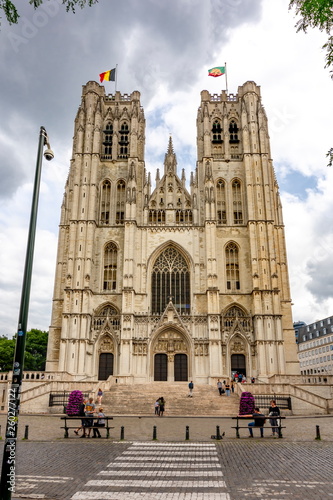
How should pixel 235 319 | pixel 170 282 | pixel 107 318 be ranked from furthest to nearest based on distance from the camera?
1. pixel 170 282
2. pixel 235 319
3. pixel 107 318

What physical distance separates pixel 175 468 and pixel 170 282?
3300 cm

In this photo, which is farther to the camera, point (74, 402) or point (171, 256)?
point (171, 256)

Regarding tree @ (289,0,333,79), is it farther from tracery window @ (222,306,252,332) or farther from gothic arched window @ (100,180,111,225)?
gothic arched window @ (100,180,111,225)

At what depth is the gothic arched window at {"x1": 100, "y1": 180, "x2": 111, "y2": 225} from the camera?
1801 inches

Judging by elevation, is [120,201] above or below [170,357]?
above

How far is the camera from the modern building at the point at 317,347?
71250 mm

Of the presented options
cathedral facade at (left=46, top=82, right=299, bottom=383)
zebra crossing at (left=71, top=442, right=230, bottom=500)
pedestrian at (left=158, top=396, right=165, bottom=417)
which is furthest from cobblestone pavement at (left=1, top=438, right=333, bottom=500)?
cathedral facade at (left=46, top=82, right=299, bottom=383)

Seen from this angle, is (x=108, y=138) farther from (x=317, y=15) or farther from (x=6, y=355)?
(x=317, y=15)

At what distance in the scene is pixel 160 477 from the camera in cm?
911

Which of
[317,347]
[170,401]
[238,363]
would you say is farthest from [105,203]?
[317,347]

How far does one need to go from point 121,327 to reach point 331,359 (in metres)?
44.9

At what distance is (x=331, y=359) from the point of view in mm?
70062

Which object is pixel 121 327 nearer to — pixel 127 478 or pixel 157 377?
pixel 157 377

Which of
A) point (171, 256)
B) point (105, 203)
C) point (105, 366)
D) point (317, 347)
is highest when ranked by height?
point (105, 203)
